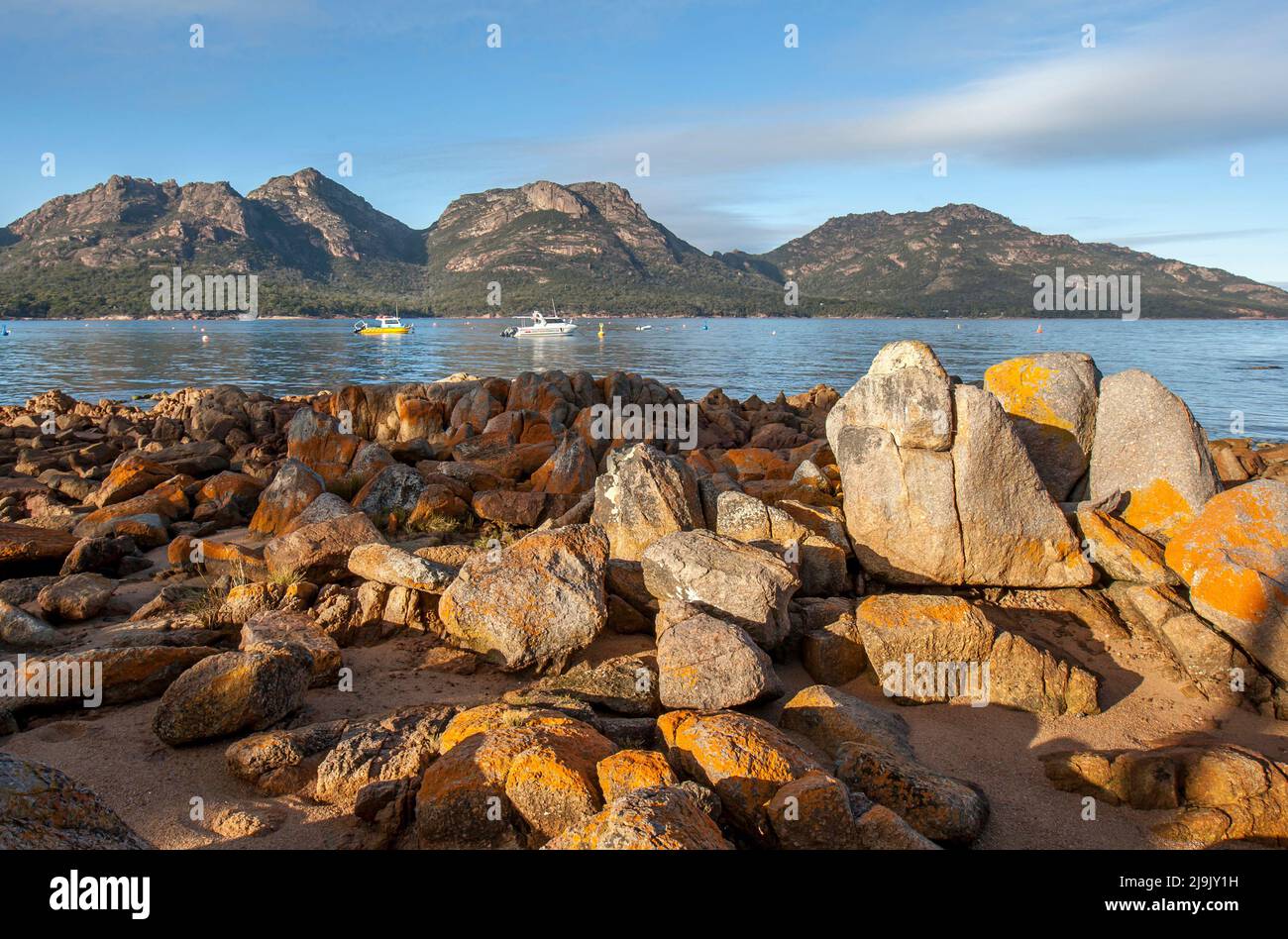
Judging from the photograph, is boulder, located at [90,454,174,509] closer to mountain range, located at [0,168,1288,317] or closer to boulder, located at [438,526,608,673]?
boulder, located at [438,526,608,673]

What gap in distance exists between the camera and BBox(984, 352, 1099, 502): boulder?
8.80m

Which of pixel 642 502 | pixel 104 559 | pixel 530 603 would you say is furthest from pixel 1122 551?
pixel 104 559

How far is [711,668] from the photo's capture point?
5.69 meters

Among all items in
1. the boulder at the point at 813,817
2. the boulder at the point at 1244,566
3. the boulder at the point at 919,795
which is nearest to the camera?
the boulder at the point at 813,817

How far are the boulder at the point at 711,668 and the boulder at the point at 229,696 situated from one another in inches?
110

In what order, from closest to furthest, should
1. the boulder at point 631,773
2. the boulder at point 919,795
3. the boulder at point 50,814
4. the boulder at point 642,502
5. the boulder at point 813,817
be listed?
the boulder at point 50,814
the boulder at point 813,817
the boulder at point 631,773
the boulder at point 919,795
the boulder at point 642,502

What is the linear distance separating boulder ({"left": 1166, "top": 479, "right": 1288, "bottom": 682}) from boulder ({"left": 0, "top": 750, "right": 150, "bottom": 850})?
7.99m

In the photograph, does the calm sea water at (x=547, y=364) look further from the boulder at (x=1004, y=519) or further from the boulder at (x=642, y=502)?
the boulder at (x=642, y=502)

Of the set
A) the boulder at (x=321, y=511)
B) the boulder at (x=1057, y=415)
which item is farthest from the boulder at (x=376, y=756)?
the boulder at (x=1057, y=415)

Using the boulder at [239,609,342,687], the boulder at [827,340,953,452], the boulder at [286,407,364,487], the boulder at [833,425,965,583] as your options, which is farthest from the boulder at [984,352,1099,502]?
the boulder at [286,407,364,487]

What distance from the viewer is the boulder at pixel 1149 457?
314 inches

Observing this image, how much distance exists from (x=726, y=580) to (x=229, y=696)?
394cm

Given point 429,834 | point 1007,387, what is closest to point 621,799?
point 429,834
